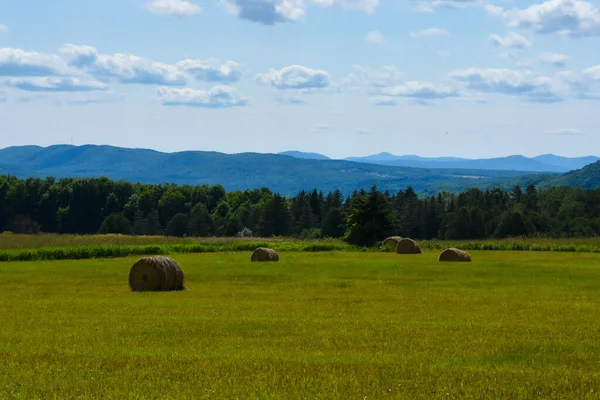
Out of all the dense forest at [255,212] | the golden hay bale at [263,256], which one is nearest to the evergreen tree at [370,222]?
the golden hay bale at [263,256]

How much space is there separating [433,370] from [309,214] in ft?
502

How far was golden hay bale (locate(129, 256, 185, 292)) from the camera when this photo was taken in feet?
112

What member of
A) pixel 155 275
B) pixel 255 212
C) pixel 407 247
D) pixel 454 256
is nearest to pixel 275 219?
pixel 255 212

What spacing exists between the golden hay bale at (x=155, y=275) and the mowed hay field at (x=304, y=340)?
892 mm

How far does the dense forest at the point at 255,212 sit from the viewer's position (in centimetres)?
14727

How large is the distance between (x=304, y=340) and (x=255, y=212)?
508 ft

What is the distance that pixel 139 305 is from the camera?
27.7 metres

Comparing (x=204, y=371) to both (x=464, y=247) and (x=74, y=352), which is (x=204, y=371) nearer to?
(x=74, y=352)

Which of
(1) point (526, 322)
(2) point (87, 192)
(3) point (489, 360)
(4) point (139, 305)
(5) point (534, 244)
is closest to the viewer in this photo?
(3) point (489, 360)

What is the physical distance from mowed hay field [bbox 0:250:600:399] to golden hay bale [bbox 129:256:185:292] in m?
0.89

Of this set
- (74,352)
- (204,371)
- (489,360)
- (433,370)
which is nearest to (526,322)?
(489,360)

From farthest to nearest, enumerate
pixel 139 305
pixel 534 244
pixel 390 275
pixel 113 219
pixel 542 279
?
pixel 113 219 → pixel 534 244 → pixel 390 275 → pixel 542 279 → pixel 139 305

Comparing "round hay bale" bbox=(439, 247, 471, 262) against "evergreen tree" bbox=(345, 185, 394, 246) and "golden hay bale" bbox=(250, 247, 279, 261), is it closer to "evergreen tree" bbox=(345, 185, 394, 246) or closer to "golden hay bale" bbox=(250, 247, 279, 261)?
"golden hay bale" bbox=(250, 247, 279, 261)

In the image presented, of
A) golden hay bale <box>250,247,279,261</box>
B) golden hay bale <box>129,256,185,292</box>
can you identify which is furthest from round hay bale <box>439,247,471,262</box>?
golden hay bale <box>129,256,185,292</box>
